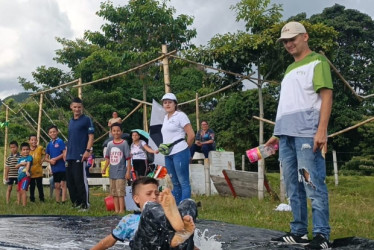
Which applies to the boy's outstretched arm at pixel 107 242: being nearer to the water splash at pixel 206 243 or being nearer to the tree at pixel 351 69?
the water splash at pixel 206 243

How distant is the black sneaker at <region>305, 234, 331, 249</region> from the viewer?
3.72 m

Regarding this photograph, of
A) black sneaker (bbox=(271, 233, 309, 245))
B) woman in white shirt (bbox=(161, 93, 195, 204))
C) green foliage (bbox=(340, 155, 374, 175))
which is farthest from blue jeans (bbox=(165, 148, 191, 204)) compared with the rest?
green foliage (bbox=(340, 155, 374, 175))

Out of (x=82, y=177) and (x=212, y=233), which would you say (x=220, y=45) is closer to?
(x=82, y=177)

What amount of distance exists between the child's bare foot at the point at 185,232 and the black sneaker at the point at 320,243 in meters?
1.30

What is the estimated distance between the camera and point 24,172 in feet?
27.8

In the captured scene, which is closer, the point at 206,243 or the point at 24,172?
the point at 206,243

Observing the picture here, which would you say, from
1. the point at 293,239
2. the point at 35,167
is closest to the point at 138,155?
the point at 35,167

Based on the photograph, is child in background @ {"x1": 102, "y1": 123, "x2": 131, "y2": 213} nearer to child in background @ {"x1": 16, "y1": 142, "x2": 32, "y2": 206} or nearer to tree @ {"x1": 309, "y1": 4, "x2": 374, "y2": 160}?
child in background @ {"x1": 16, "y1": 142, "x2": 32, "y2": 206}

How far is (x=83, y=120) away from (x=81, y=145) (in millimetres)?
323

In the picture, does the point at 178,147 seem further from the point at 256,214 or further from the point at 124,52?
the point at 124,52

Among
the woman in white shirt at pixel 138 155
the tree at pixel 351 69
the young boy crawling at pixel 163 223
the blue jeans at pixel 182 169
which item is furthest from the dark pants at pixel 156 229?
the tree at pixel 351 69

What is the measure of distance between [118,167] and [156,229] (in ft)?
13.4

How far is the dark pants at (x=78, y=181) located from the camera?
7.04 metres

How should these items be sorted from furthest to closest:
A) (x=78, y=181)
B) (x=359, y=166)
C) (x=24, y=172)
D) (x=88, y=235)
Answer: (x=359, y=166) < (x=24, y=172) < (x=78, y=181) < (x=88, y=235)
